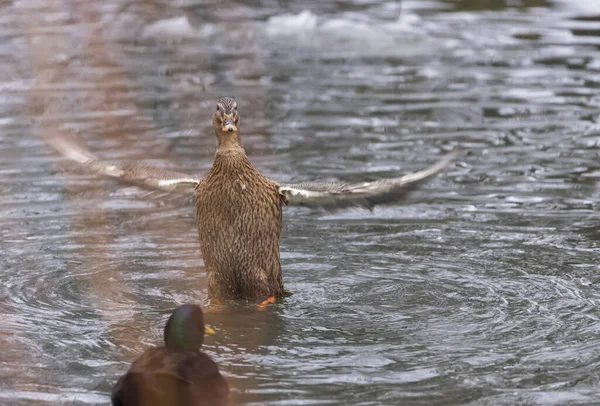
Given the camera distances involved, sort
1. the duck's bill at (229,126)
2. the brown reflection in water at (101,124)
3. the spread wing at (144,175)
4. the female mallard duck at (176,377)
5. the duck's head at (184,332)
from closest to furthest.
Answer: the female mallard duck at (176,377) < the duck's head at (184,332) < the brown reflection in water at (101,124) < the duck's bill at (229,126) < the spread wing at (144,175)

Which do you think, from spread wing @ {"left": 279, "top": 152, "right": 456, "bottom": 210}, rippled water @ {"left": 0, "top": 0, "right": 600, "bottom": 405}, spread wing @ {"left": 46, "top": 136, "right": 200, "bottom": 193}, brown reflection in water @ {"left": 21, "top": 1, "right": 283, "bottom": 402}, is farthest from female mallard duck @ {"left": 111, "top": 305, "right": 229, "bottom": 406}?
spread wing @ {"left": 46, "top": 136, "right": 200, "bottom": 193}

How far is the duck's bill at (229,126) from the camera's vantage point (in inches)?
284

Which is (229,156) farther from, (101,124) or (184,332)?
(101,124)

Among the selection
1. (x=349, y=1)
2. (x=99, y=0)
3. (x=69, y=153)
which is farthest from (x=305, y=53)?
(x=69, y=153)

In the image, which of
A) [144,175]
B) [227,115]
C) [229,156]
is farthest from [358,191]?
[144,175]

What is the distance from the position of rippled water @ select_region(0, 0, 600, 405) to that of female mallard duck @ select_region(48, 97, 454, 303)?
0.70 feet

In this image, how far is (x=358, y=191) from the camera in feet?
24.4

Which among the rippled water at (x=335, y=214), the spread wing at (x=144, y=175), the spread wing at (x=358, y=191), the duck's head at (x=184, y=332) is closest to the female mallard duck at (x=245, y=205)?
the spread wing at (x=358, y=191)

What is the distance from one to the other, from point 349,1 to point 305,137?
7774mm

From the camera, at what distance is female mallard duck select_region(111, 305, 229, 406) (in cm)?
495

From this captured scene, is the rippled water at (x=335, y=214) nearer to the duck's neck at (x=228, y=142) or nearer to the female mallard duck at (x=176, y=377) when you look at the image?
the female mallard duck at (x=176, y=377)

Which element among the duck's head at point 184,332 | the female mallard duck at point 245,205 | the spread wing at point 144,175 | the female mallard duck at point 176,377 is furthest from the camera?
the spread wing at point 144,175

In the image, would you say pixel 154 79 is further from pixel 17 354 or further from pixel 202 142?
pixel 17 354

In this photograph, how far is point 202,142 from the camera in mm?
11711
